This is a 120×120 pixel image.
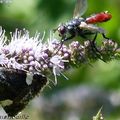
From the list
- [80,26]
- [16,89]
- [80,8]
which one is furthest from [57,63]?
[80,8]

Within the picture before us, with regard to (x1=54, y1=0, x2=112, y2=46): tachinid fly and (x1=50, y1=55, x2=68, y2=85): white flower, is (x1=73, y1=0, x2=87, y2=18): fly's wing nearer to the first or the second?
(x1=54, y1=0, x2=112, y2=46): tachinid fly

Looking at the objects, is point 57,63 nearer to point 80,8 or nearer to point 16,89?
point 16,89

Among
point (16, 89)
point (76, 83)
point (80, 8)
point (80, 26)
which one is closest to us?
point (16, 89)

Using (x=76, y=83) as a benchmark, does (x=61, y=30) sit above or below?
below

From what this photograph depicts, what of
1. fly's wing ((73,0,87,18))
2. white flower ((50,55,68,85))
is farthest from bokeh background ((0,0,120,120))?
white flower ((50,55,68,85))

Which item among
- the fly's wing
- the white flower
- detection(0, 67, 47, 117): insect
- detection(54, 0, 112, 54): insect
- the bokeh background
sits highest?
the bokeh background

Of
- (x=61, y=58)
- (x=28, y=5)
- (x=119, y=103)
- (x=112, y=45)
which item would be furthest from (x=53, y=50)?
(x=28, y=5)
